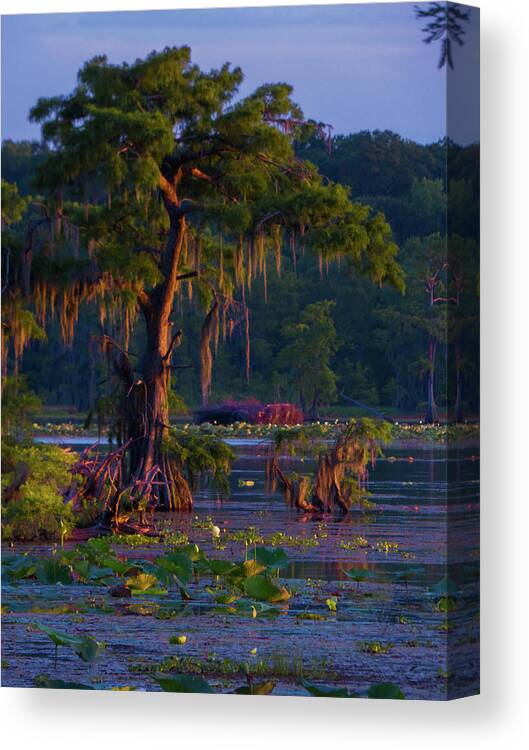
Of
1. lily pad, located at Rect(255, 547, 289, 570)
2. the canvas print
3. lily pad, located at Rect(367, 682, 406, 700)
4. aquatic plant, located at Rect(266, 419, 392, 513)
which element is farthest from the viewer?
aquatic plant, located at Rect(266, 419, 392, 513)

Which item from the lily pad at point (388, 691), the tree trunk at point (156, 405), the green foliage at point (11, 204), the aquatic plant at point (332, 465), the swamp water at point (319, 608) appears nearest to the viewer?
the lily pad at point (388, 691)

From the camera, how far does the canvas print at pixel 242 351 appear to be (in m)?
12.0

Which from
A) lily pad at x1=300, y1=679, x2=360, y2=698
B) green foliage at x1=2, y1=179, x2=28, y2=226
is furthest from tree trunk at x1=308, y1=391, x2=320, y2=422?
green foliage at x1=2, y1=179, x2=28, y2=226

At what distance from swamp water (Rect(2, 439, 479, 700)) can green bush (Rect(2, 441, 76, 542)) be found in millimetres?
424

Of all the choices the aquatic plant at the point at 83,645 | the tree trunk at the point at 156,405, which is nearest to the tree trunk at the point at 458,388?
the tree trunk at the point at 156,405

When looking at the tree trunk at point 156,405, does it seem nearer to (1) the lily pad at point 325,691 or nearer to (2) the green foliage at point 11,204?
(2) the green foliage at point 11,204

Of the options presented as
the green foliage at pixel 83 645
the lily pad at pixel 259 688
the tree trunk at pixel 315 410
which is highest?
the tree trunk at pixel 315 410

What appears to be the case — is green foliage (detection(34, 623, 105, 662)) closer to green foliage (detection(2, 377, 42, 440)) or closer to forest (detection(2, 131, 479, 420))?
green foliage (detection(2, 377, 42, 440))

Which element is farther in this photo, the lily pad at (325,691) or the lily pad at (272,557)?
the lily pad at (272,557)

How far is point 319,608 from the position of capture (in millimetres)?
12211

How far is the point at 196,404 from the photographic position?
13.0 m

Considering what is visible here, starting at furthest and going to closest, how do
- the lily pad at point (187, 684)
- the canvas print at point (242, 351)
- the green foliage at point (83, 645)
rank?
the green foliage at point (83, 645)
the lily pad at point (187, 684)
the canvas print at point (242, 351)

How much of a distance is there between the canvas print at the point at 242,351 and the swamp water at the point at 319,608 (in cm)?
2

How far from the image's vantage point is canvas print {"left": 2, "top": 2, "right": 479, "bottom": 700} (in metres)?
12.0
